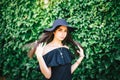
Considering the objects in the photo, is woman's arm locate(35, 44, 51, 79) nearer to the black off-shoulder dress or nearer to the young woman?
the young woman

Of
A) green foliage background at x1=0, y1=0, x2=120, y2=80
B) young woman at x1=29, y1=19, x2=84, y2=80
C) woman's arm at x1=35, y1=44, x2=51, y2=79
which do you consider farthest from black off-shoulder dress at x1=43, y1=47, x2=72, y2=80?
green foliage background at x1=0, y1=0, x2=120, y2=80

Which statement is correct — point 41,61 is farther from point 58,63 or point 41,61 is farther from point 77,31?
point 77,31

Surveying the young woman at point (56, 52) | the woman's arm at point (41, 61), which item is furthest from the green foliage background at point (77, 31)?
the woman's arm at point (41, 61)

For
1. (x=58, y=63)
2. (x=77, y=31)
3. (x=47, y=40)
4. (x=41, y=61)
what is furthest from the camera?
(x=77, y=31)

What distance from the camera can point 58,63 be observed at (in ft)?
14.0

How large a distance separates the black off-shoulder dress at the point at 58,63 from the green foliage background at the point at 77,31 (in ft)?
5.52

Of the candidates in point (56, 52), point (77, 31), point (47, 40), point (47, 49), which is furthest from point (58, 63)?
point (77, 31)

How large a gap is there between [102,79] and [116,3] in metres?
1.62

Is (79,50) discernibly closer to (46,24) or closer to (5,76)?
(46,24)

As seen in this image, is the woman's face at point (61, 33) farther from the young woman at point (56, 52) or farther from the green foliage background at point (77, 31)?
the green foliage background at point (77, 31)

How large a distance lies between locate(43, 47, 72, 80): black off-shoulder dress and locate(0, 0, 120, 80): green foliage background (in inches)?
66.3

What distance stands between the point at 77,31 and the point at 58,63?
217 cm

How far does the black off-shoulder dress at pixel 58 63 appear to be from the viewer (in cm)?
425

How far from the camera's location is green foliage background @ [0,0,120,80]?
6.04 m
